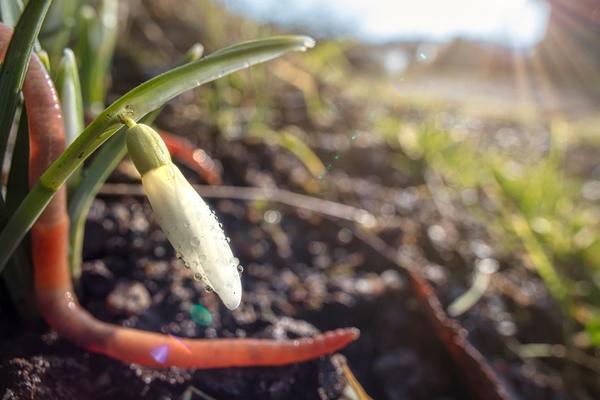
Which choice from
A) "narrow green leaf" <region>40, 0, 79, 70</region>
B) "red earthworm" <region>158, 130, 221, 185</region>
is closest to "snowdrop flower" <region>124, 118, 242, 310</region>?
"red earthworm" <region>158, 130, 221, 185</region>

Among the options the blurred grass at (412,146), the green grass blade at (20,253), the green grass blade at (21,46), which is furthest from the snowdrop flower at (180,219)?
the blurred grass at (412,146)

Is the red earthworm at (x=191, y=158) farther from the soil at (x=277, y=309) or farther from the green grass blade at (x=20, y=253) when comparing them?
the green grass blade at (x=20, y=253)

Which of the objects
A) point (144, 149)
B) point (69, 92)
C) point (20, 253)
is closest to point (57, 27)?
point (69, 92)

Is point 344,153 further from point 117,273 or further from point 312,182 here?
point 117,273

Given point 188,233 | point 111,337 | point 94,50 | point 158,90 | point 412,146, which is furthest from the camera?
point 412,146

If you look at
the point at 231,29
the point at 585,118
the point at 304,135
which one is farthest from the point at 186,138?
the point at 585,118

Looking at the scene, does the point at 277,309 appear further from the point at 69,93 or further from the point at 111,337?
the point at 69,93

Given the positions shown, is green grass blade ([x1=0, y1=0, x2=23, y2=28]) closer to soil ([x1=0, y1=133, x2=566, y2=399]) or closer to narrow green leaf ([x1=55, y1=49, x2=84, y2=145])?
narrow green leaf ([x1=55, y1=49, x2=84, y2=145])
